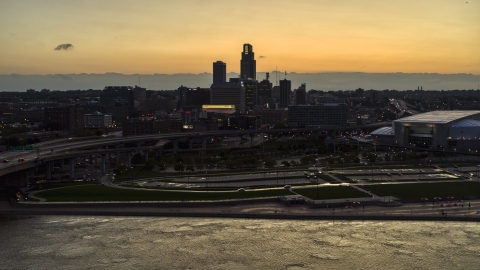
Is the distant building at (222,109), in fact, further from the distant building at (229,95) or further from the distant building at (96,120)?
the distant building at (96,120)

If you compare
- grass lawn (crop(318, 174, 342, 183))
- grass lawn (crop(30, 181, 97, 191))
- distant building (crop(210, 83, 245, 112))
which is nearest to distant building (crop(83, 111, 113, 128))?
distant building (crop(210, 83, 245, 112))

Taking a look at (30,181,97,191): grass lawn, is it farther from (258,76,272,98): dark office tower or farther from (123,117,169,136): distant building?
(258,76,272,98): dark office tower

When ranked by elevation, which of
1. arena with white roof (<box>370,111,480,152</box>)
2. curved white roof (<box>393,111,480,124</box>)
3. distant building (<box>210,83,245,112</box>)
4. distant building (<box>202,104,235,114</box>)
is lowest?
arena with white roof (<box>370,111,480,152</box>)

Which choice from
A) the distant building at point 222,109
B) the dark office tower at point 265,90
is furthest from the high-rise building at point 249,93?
the dark office tower at point 265,90

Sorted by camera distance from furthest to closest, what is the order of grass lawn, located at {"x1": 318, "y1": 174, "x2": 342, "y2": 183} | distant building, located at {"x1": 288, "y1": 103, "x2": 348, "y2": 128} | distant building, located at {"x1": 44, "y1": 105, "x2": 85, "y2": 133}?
A: distant building, located at {"x1": 288, "y1": 103, "x2": 348, "y2": 128} < distant building, located at {"x1": 44, "y1": 105, "x2": 85, "y2": 133} < grass lawn, located at {"x1": 318, "y1": 174, "x2": 342, "y2": 183}

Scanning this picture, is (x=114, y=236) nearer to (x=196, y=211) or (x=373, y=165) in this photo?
(x=196, y=211)
